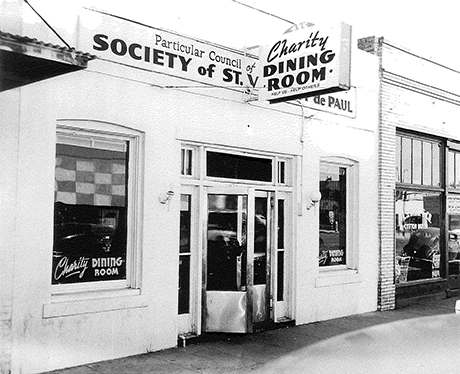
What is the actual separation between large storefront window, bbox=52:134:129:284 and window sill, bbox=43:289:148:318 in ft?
0.71

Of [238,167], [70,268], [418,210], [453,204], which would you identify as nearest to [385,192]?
[418,210]

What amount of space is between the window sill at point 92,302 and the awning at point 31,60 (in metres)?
2.42

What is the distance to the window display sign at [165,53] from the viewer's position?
7.01m

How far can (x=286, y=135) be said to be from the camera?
922 cm

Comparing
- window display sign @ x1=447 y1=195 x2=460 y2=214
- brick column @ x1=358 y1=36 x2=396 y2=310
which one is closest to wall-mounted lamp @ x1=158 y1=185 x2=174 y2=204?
brick column @ x1=358 y1=36 x2=396 y2=310

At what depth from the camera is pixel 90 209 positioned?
7098 mm

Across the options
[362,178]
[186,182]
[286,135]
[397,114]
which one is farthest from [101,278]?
[397,114]

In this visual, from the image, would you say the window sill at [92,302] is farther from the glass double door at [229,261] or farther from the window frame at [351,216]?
the window frame at [351,216]

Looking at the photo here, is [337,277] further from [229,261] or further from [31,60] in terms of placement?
[31,60]

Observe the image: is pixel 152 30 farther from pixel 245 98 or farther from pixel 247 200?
pixel 247 200

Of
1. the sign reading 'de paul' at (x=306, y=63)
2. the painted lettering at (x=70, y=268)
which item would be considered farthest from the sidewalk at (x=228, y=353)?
the sign reading 'de paul' at (x=306, y=63)

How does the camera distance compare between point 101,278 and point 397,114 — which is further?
point 397,114

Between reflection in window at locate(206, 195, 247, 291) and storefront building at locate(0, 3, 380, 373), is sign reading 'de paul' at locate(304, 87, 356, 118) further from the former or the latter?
reflection in window at locate(206, 195, 247, 291)

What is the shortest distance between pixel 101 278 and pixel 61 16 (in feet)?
10.2
